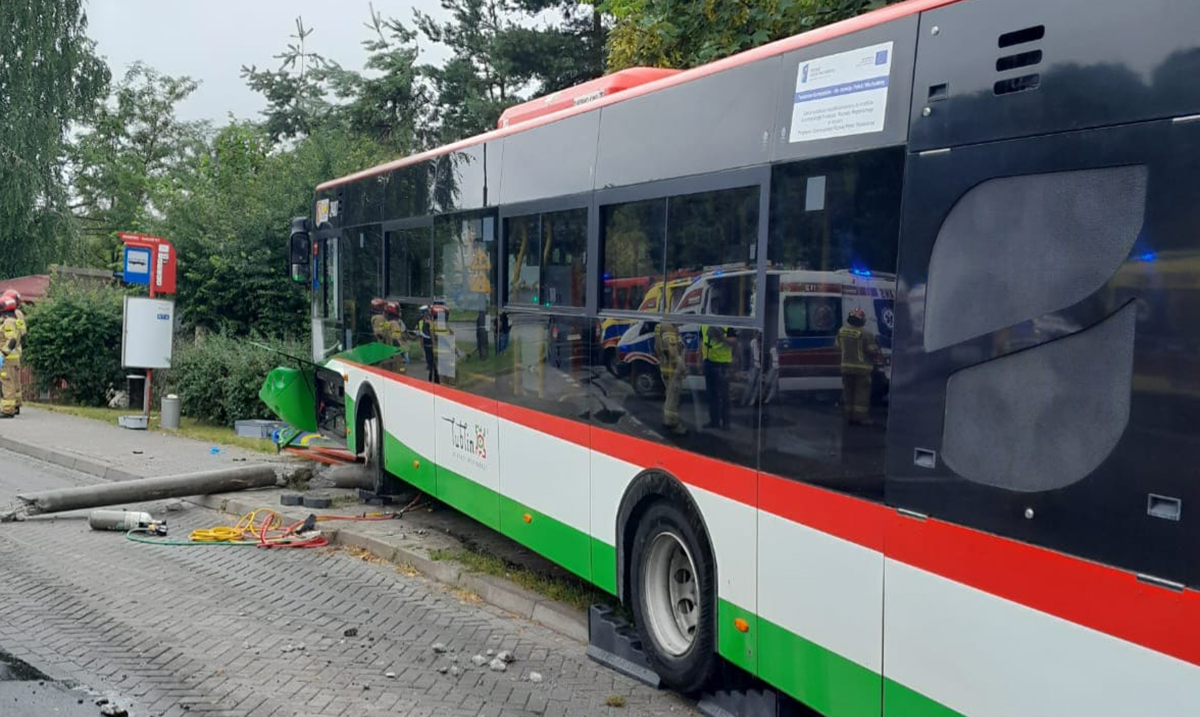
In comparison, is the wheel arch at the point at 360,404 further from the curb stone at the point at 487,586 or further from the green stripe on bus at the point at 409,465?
the curb stone at the point at 487,586

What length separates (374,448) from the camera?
11359 mm

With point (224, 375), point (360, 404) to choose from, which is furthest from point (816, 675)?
point (224, 375)

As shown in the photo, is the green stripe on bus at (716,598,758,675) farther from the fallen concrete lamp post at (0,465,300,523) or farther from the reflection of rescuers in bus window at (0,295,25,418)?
the reflection of rescuers in bus window at (0,295,25,418)

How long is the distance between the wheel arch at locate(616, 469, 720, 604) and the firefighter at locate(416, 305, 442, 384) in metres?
3.57

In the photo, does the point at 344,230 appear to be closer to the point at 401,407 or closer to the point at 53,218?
the point at 401,407

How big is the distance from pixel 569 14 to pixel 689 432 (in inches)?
946

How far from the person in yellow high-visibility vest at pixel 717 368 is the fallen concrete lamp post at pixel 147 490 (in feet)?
25.0

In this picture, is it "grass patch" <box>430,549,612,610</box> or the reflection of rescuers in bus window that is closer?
"grass patch" <box>430,549,612,610</box>

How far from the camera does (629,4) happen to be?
1491cm

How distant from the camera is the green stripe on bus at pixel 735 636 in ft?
16.8

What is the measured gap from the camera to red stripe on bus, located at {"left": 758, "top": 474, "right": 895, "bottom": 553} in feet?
13.9

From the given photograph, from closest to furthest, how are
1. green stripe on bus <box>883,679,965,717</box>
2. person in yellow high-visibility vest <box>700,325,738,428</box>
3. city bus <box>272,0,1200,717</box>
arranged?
city bus <box>272,0,1200,717</box> < green stripe on bus <box>883,679,965,717</box> < person in yellow high-visibility vest <box>700,325,738,428</box>

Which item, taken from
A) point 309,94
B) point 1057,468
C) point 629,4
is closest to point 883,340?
point 1057,468

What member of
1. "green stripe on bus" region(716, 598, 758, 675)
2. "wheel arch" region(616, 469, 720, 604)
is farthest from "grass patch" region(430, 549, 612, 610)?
"green stripe on bus" region(716, 598, 758, 675)
